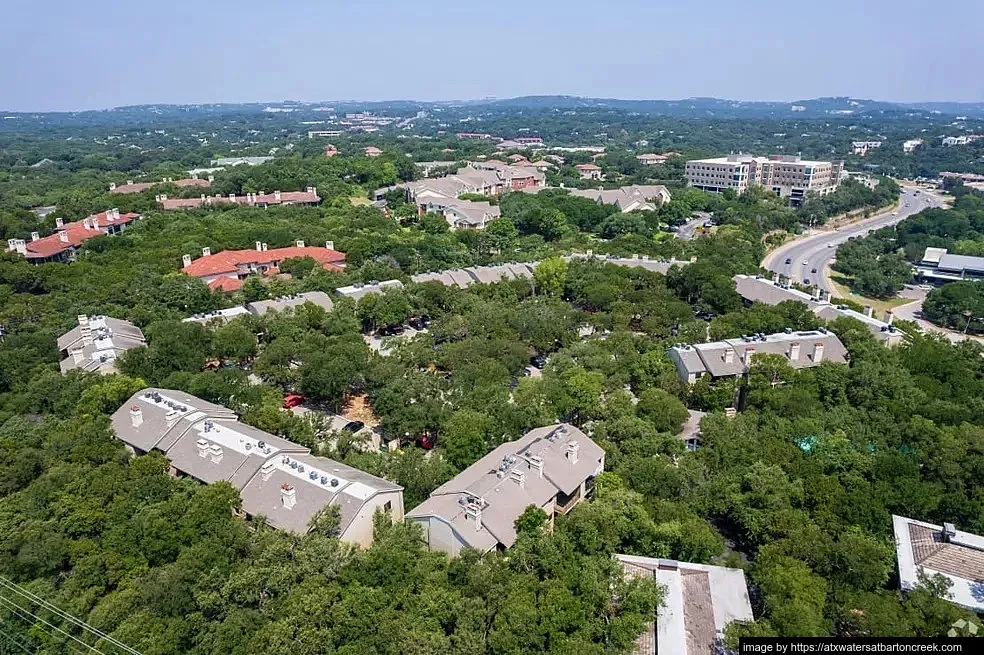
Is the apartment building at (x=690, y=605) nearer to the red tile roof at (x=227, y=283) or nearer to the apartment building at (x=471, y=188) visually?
the red tile roof at (x=227, y=283)

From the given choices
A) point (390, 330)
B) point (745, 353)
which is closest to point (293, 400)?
point (390, 330)

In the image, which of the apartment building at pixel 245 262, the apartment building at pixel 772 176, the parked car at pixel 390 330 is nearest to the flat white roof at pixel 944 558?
the parked car at pixel 390 330

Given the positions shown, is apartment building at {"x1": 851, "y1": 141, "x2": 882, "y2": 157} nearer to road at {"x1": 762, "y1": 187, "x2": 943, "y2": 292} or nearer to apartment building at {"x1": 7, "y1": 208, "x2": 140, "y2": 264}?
road at {"x1": 762, "y1": 187, "x2": 943, "y2": 292}

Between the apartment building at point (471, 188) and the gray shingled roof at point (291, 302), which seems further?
the apartment building at point (471, 188)

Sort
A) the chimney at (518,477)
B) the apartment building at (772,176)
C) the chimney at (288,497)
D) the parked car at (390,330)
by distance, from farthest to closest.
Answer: the apartment building at (772,176) → the parked car at (390,330) → the chimney at (518,477) → the chimney at (288,497)

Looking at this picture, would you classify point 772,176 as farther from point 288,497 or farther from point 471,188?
point 288,497

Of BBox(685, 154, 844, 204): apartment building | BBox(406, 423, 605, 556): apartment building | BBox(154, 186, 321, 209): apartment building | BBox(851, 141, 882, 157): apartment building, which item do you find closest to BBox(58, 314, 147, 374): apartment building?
BBox(406, 423, 605, 556): apartment building
